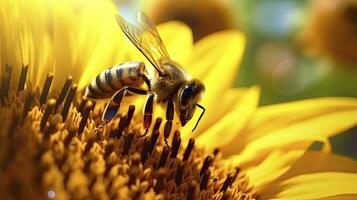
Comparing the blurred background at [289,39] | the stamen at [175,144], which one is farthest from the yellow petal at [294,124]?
the blurred background at [289,39]

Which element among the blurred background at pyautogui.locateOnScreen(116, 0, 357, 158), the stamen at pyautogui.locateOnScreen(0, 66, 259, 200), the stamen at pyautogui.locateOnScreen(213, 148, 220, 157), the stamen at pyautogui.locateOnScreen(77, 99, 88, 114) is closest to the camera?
the stamen at pyautogui.locateOnScreen(0, 66, 259, 200)

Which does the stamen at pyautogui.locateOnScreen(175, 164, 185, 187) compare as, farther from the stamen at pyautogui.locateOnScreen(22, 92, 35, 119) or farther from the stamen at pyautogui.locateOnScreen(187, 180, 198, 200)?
the stamen at pyautogui.locateOnScreen(22, 92, 35, 119)

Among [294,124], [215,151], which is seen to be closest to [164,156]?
[215,151]

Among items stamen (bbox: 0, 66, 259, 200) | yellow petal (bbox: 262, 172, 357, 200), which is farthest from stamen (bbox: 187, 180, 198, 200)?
yellow petal (bbox: 262, 172, 357, 200)

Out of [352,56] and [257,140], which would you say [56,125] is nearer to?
[257,140]

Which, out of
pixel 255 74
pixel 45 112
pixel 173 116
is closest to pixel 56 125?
pixel 45 112

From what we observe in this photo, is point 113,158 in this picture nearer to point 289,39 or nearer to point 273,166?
point 273,166

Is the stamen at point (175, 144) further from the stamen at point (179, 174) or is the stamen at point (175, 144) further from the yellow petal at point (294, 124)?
the yellow petal at point (294, 124)
